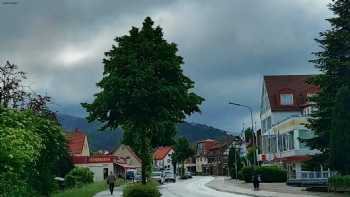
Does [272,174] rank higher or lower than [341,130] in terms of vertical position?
lower

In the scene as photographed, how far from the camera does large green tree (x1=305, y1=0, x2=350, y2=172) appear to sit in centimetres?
4403

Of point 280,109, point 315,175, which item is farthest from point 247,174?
point 315,175

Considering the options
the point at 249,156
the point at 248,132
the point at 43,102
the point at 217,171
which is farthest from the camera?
the point at 217,171

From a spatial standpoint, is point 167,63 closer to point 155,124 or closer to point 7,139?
point 155,124

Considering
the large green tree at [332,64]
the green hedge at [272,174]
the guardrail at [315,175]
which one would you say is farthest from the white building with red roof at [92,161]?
the large green tree at [332,64]

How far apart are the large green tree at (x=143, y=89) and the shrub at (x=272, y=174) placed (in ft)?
155

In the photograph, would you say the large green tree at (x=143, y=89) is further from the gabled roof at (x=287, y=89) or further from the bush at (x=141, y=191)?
the gabled roof at (x=287, y=89)

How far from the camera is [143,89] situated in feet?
90.8

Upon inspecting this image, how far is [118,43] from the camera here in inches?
1181

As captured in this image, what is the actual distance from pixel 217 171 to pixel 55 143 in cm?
15965

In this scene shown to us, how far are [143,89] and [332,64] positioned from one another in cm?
2000

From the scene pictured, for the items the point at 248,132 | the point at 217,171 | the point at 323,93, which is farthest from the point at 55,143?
the point at 217,171

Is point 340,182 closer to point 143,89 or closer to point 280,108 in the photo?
point 143,89


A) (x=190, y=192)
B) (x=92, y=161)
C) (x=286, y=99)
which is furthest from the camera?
(x=92, y=161)
